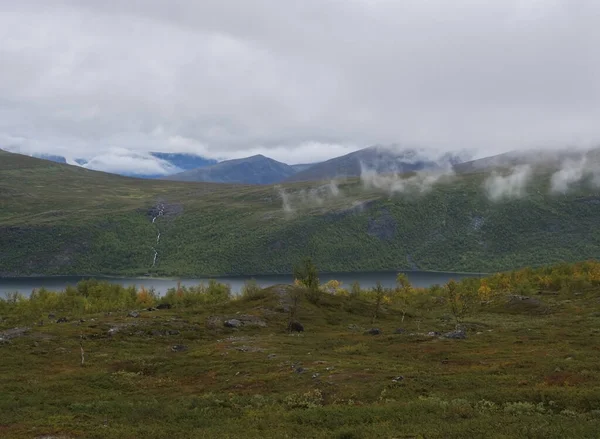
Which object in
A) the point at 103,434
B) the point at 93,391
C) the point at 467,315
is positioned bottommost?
the point at 467,315

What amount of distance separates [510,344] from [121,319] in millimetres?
78766

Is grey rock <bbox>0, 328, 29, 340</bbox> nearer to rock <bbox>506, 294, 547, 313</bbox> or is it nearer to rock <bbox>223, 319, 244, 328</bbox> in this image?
rock <bbox>223, 319, 244, 328</bbox>

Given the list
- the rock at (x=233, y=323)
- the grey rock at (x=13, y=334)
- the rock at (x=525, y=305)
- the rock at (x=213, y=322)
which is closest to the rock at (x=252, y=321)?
the rock at (x=233, y=323)

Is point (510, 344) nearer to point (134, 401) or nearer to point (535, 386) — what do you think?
point (535, 386)

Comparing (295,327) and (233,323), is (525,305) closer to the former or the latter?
(295,327)

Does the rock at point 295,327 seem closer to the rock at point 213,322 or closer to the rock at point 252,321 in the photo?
the rock at point 252,321

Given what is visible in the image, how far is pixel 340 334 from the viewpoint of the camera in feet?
335

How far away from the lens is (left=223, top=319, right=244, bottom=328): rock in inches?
4223

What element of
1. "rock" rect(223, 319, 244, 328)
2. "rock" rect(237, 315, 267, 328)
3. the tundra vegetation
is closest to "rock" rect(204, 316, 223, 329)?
the tundra vegetation

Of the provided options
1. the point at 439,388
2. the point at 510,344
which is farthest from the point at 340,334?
the point at 439,388

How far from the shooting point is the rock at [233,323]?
10728 cm

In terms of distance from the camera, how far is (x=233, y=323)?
10838cm

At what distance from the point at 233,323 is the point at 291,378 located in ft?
179

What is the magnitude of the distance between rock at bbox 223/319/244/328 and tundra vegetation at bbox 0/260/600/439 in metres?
0.24
